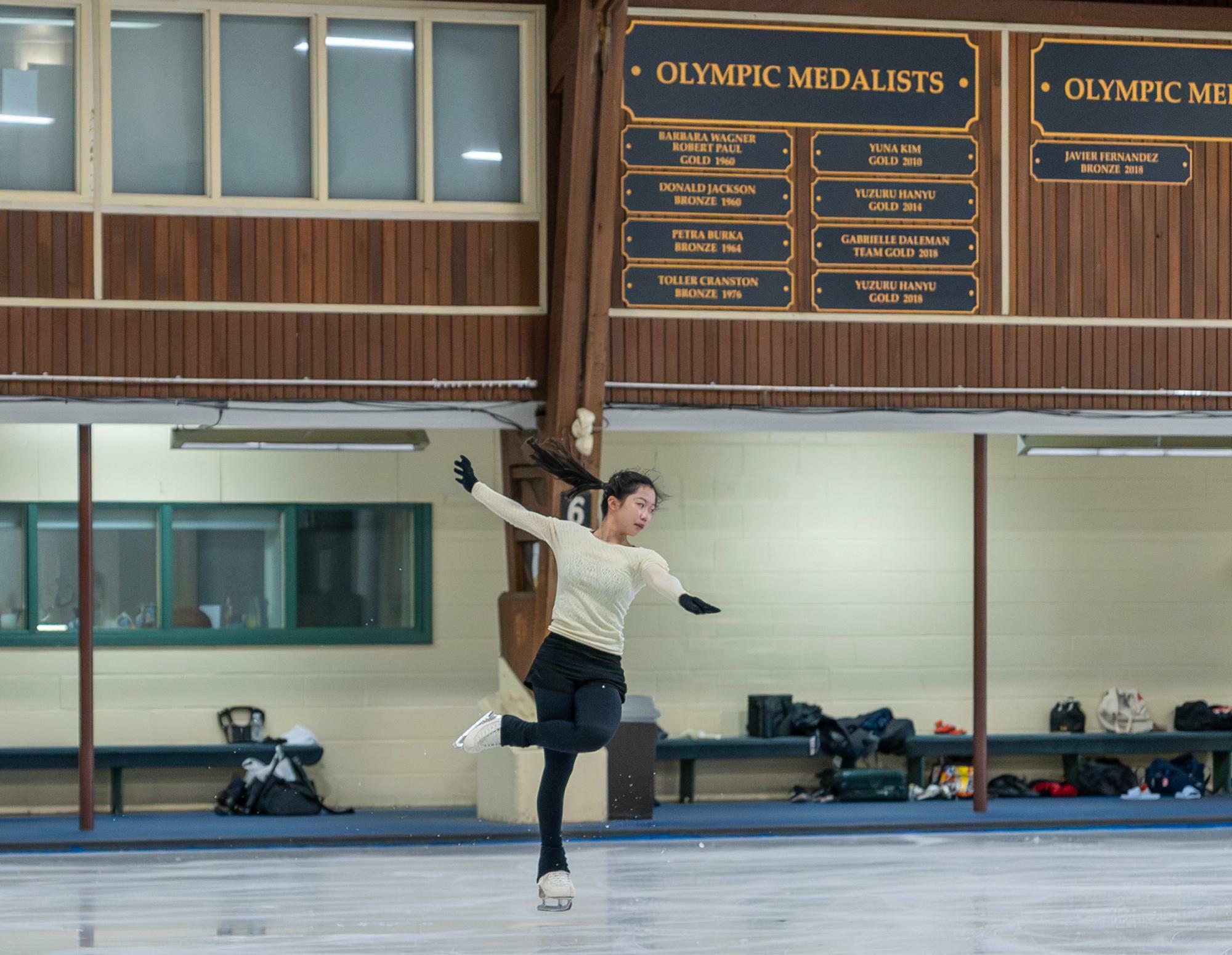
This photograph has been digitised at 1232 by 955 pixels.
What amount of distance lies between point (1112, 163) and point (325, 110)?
17.8ft

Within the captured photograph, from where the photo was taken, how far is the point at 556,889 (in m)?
6.52

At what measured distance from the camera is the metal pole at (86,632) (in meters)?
10.6

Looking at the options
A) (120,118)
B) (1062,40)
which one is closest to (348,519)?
(120,118)

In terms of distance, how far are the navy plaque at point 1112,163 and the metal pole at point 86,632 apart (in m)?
6.73

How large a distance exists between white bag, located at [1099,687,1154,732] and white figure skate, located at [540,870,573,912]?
781 centimetres

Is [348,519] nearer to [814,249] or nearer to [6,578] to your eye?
[6,578]

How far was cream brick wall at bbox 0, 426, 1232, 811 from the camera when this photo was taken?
12336 millimetres

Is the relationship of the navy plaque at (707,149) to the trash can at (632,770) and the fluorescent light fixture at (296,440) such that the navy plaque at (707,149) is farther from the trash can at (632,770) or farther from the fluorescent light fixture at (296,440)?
the trash can at (632,770)

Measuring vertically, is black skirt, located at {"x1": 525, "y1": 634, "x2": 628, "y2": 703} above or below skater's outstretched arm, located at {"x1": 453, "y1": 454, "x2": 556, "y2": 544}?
below

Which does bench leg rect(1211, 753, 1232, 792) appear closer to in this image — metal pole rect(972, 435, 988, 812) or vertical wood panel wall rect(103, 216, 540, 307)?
metal pole rect(972, 435, 988, 812)

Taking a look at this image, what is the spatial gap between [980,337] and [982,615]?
1.97 metres

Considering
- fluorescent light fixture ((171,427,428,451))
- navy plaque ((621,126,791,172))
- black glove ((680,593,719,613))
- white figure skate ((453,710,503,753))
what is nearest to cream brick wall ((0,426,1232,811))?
fluorescent light fixture ((171,427,428,451))

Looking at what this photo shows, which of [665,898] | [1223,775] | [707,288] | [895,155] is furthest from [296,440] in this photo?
[1223,775]

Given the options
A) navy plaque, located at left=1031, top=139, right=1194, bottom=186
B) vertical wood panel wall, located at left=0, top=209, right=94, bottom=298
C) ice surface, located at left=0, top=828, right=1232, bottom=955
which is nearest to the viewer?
ice surface, located at left=0, top=828, right=1232, bottom=955
